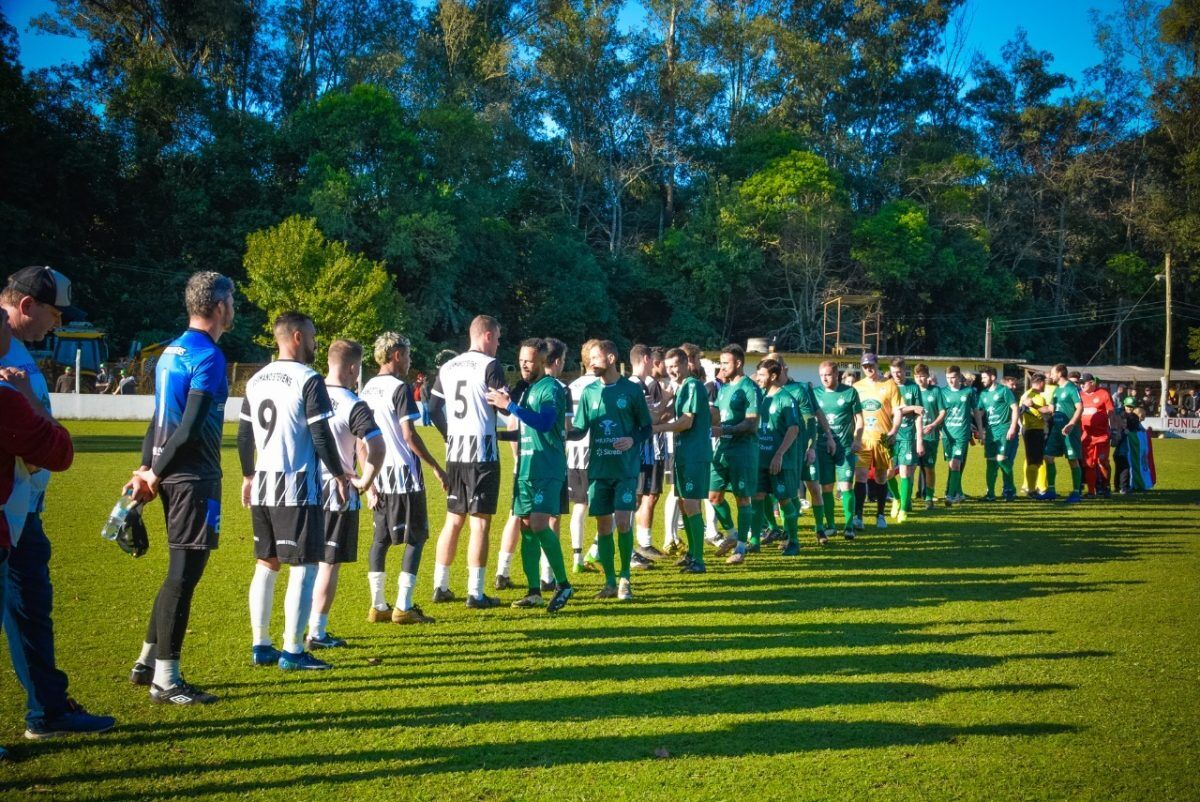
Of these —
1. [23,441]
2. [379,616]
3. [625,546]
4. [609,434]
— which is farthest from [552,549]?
[23,441]

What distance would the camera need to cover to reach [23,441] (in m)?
3.83

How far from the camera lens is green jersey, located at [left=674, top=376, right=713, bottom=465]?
9133 mm

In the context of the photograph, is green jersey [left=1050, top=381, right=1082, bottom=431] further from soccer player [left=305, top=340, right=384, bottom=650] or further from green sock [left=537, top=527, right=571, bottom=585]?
soccer player [left=305, top=340, right=384, bottom=650]

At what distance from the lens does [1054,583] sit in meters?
8.93

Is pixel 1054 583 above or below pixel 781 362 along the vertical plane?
below

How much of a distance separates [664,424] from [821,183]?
157 feet

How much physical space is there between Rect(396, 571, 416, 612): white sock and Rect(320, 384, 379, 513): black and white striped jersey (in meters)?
1.06

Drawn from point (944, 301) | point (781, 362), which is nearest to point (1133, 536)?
point (781, 362)

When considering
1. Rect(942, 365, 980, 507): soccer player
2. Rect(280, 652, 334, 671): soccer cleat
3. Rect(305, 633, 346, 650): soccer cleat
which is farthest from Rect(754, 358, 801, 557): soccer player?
Rect(942, 365, 980, 507): soccer player

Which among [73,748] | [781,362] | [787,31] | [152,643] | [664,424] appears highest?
[787,31]

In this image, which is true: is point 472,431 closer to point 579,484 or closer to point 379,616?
point 379,616

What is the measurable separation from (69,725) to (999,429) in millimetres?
15012

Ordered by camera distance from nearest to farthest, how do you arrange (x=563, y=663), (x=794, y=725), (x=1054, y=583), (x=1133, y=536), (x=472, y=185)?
(x=794, y=725), (x=563, y=663), (x=1054, y=583), (x=1133, y=536), (x=472, y=185)

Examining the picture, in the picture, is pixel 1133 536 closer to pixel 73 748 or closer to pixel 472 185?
pixel 73 748
